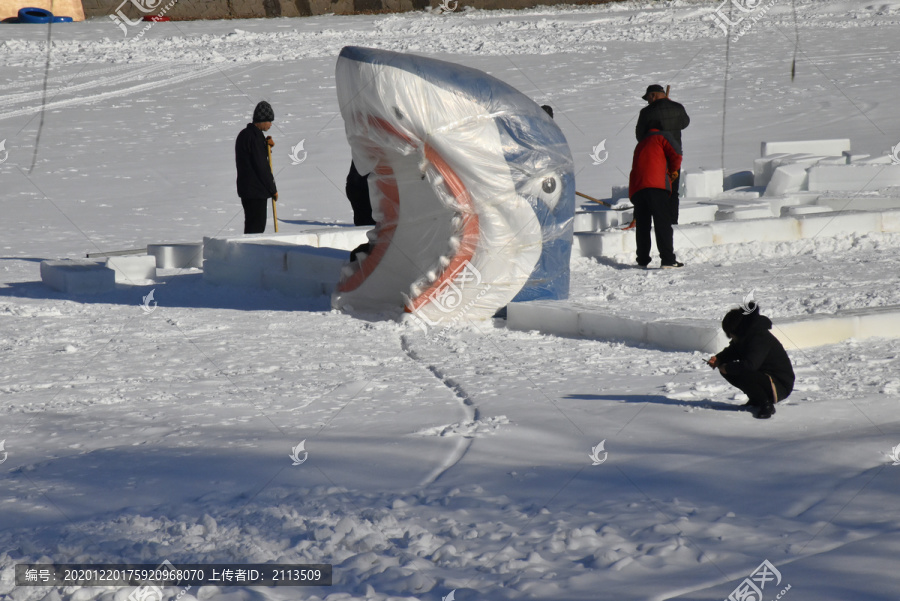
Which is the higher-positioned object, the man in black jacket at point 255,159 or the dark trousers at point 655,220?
the man in black jacket at point 255,159

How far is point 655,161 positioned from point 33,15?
2976cm

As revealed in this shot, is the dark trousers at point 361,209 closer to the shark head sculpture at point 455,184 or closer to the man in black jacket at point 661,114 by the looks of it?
the man in black jacket at point 661,114

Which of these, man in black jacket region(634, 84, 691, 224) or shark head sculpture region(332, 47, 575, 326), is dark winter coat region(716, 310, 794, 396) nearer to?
shark head sculpture region(332, 47, 575, 326)

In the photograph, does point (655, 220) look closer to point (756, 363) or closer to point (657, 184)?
point (657, 184)

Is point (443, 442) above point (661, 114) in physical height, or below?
below

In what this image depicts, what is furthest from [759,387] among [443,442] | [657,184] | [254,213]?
[254,213]

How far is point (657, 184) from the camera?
884cm

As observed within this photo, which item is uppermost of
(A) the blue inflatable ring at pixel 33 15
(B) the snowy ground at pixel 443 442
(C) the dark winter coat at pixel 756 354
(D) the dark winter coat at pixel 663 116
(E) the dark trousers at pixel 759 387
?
(A) the blue inflatable ring at pixel 33 15

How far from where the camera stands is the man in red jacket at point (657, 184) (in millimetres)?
8876

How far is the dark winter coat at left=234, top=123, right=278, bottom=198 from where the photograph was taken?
9617 mm

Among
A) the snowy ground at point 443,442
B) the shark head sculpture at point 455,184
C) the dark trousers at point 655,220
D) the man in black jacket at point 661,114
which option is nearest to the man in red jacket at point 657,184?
the dark trousers at point 655,220

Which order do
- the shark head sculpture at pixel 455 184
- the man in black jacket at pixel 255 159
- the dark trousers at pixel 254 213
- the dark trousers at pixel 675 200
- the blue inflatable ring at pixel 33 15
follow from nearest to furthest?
the shark head sculpture at pixel 455 184 → the dark trousers at pixel 675 200 → the man in black jacket at pixel 255 159 → the dark trousers at pixel 254 213 → the blue inflatable ring at pixel 33 15

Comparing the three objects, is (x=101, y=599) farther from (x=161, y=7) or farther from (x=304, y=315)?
(x=161, y=7)

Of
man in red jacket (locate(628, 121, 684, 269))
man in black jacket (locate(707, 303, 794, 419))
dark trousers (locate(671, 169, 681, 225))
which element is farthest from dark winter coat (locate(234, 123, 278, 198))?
man in black jacket (locate(707, 303, 794, 419))
